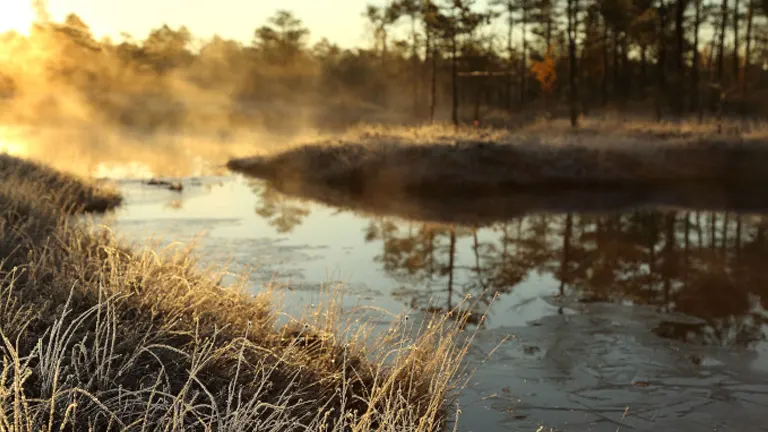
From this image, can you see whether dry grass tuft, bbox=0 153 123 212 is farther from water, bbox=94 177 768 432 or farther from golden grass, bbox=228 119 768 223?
golden grass, bbox=228 119 768 223

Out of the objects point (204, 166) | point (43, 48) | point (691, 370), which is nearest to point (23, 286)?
point (691, 370)

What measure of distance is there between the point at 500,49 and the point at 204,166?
124 feet

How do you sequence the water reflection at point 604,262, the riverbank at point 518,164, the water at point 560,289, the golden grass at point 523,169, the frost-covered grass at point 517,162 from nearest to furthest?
the water at point 560,289 → the water reflection at point 604,262 → the golden grass at point 523,169 → the riverbank at point 518,164 → the frost-covered grass at point 517,162

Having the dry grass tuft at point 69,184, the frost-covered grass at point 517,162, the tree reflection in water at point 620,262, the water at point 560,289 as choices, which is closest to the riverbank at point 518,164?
the frost-covered grass at point 517,162

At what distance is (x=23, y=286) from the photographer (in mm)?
5703

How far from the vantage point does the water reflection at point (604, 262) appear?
Result: 8.72 metres

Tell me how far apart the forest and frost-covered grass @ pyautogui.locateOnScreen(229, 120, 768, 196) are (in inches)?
445

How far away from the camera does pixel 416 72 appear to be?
7206 centimetres

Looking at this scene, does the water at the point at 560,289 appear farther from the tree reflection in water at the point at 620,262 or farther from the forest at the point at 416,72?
the forest at the point at 416,72

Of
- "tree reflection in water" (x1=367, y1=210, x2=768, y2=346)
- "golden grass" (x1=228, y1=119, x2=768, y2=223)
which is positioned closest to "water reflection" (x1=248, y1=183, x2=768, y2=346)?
"tree reflection in water" (x1=367, y1=210, x2=768, y2=346)

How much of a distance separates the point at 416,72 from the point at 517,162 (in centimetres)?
5082

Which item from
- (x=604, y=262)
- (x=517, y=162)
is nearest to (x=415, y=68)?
(x=517, y=162)

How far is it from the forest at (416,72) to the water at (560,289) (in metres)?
23.0

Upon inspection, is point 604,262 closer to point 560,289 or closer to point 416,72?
point 560,289
